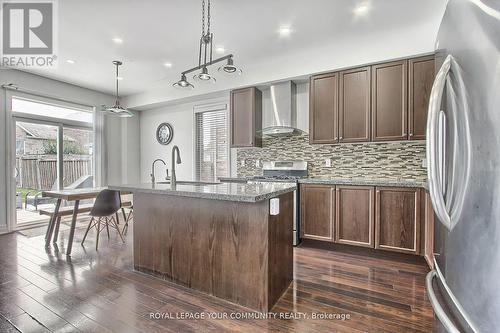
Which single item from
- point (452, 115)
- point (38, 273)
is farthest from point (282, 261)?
point (38, 273)

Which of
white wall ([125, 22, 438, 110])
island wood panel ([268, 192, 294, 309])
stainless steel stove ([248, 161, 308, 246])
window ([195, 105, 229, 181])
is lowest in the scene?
island wood panel ([268, 192, 294, 309])

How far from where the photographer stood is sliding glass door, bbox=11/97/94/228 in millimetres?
4391

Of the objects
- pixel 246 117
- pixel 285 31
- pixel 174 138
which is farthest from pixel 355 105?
pixel 174 138

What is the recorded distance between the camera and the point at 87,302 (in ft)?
6.62

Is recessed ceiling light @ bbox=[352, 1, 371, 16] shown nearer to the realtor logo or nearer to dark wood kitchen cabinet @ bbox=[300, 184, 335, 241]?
dark wood kitchen cabinet @ bbox=[300, 184, 335, 241]

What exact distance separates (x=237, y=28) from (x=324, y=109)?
1.60 m

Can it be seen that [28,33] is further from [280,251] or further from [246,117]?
[280,251]

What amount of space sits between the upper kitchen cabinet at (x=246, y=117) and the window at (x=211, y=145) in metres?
0.61

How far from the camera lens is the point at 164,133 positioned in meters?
5.73

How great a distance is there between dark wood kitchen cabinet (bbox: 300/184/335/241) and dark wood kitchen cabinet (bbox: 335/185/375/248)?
9cm

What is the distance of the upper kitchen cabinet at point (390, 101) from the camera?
10.1 feet

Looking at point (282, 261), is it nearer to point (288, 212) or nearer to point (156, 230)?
point (288, 212)

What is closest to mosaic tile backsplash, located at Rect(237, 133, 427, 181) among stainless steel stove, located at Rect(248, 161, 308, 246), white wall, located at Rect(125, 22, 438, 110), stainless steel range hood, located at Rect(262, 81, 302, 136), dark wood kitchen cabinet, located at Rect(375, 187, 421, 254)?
stainless steel stove, located at Rect(248, 161, 308, 246)

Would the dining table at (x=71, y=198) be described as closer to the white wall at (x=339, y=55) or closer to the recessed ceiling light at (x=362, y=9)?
the white wall at (x=339, y=55)
